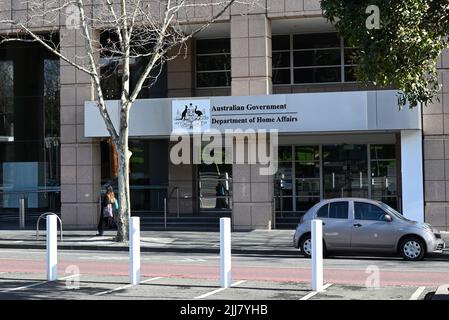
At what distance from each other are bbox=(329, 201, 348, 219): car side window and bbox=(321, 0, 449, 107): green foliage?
25.0 ft

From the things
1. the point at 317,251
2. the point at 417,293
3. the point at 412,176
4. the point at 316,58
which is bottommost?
the point at 417,293

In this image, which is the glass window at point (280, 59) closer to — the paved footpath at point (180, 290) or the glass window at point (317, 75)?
the glass window at point (317, 75)

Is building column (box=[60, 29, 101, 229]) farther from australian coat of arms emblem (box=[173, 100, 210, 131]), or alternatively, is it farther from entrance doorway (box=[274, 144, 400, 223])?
entrance doorway (box=[274, 144, 400, 223])

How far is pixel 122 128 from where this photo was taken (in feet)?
66.8

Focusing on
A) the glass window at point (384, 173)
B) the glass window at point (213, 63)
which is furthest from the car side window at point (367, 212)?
the glass window at point (213, 63)

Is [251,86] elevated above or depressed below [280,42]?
below

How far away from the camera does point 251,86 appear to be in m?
23.7

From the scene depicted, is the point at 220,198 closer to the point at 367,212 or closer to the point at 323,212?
the point at 323,212

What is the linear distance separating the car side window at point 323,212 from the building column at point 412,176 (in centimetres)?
655

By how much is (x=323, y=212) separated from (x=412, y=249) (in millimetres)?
2337

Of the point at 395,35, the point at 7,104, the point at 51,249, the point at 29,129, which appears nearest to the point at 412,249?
the point at 395,35

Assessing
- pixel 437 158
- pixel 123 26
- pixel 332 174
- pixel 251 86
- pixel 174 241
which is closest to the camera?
pixel 123 26

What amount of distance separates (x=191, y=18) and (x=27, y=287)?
15.1 meters
